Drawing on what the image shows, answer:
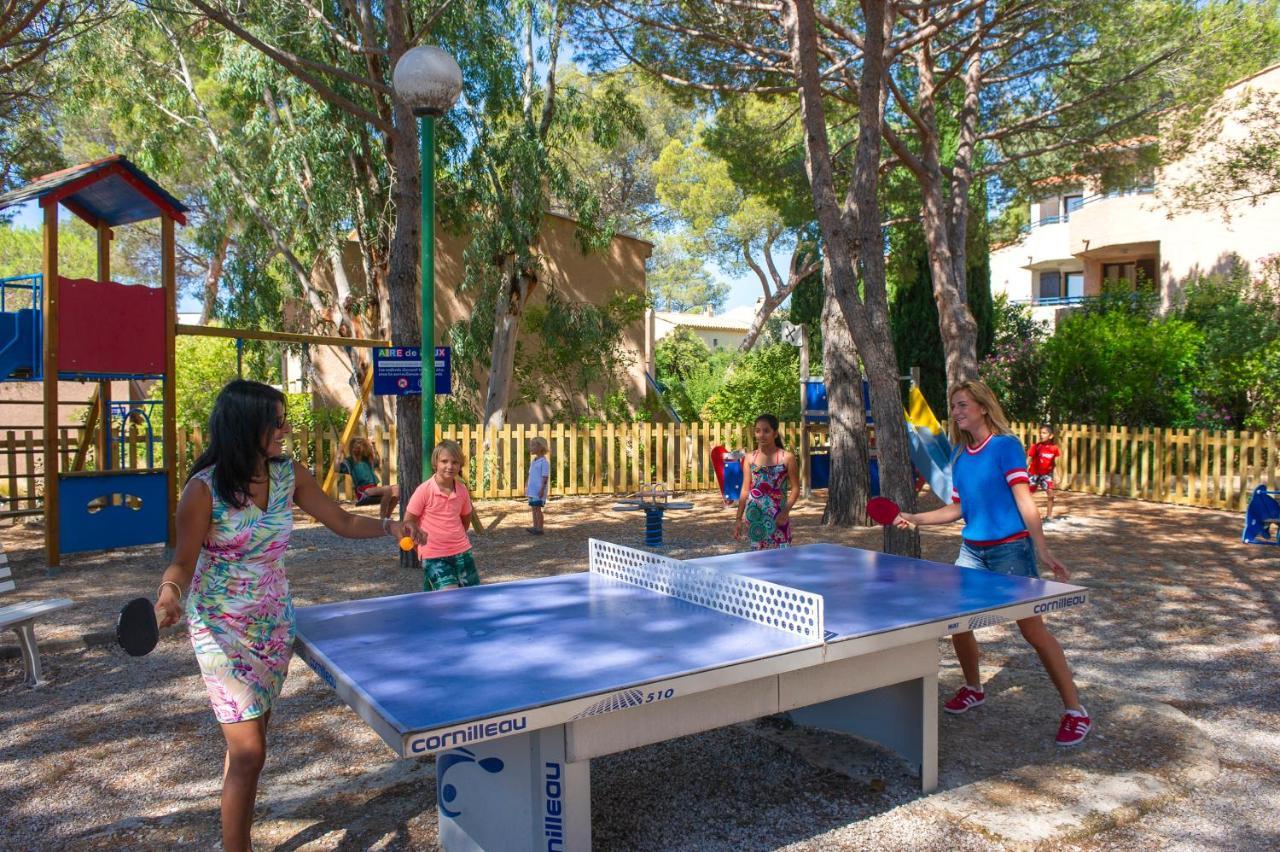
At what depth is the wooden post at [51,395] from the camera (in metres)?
10.2

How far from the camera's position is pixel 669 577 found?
444cm

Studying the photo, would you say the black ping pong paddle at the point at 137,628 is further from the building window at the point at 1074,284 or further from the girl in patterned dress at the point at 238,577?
the building window at the point at 1074,284

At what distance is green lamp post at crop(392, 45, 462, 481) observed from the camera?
8414 mm

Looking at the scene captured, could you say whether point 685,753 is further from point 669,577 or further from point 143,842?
point 143,842

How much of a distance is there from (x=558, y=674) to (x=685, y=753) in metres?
1.92

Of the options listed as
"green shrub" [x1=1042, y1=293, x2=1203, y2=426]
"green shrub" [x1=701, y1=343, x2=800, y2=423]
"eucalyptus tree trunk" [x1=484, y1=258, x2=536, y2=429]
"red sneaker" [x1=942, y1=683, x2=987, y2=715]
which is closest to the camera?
"red sneaker" [x1=942, y1=683, x2=987, y2=715]

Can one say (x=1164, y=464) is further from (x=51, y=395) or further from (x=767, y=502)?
(x=51, y=395)

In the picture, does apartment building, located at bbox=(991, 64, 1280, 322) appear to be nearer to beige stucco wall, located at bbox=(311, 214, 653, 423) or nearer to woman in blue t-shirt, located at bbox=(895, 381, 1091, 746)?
beige stucco wall, located at bbox=(311, 214, 653, 423)

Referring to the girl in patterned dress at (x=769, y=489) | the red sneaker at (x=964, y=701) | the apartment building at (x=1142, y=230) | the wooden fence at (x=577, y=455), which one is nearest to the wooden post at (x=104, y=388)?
the wooden fence at (x=577, y=455)

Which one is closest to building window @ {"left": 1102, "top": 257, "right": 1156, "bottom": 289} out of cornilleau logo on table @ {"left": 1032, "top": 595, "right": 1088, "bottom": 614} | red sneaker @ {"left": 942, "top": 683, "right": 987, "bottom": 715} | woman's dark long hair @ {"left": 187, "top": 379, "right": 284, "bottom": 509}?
red sneaker @ {"left": 942, "top": 683, "right": 987, "bottom": 715}

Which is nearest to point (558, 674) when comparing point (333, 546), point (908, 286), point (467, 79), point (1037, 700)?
point (1037, 700)

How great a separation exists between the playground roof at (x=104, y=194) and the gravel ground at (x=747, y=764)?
199 inches

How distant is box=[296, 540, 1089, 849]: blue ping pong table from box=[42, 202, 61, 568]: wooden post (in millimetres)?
7726

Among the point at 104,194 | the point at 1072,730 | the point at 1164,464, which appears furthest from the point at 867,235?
the point at 1164,464
